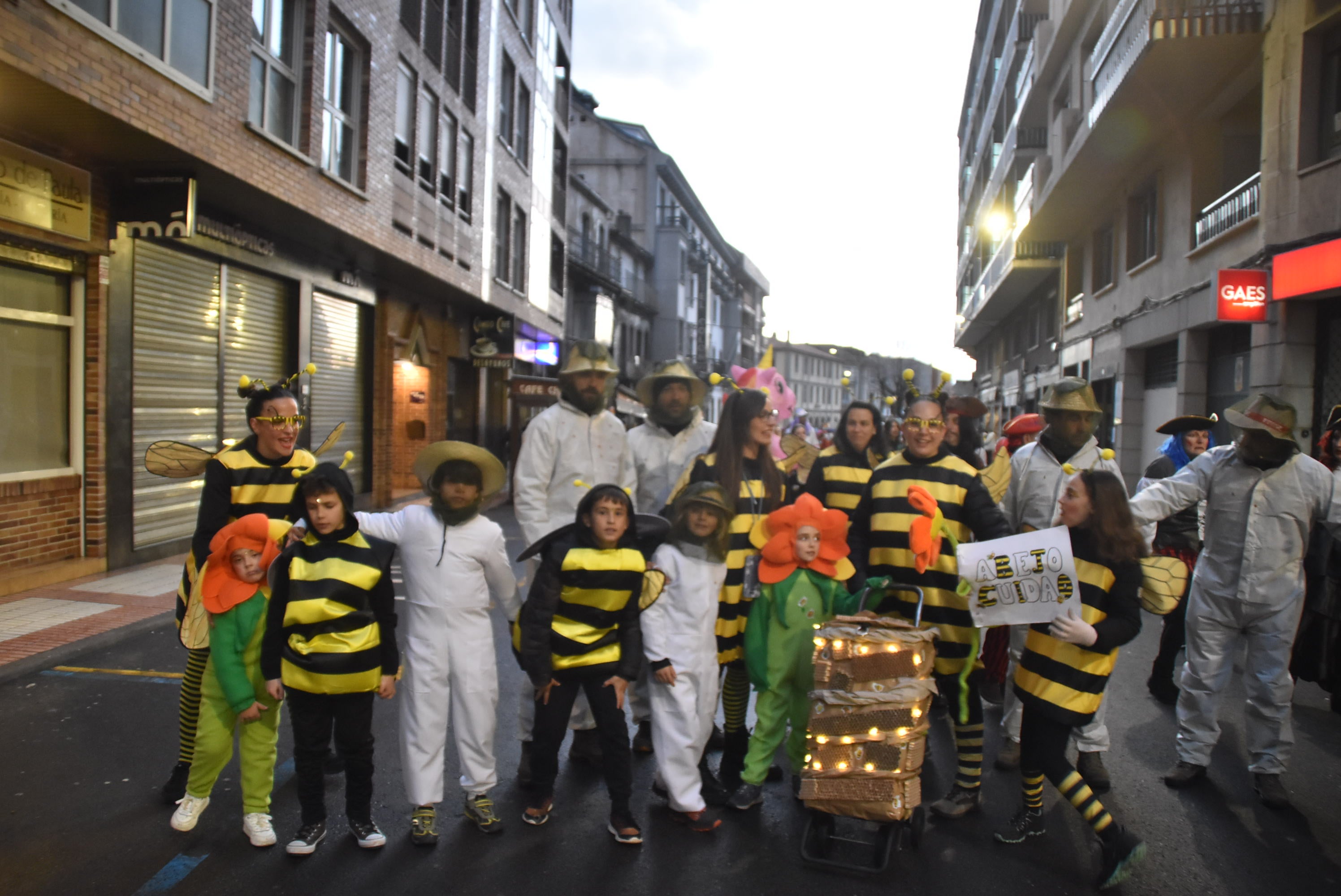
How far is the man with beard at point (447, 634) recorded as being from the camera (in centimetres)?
360

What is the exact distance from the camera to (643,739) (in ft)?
15.5

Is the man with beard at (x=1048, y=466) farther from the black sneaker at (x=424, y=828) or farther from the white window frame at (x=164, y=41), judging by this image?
the white window frame at (x=164, y=41)

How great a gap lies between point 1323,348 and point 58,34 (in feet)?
43.1

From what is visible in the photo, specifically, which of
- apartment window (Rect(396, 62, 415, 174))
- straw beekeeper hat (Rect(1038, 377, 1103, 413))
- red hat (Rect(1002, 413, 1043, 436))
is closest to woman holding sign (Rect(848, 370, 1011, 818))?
straw beekeeper hat (Rect(1038, 377, 1103, 413))

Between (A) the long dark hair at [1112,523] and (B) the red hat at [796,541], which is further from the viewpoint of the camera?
(B) the red hat at [796,541]

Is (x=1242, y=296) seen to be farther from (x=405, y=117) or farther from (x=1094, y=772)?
(x=405, y=117)

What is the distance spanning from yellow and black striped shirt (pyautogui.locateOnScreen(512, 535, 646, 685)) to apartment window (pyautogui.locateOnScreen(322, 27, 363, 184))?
10.5 meters

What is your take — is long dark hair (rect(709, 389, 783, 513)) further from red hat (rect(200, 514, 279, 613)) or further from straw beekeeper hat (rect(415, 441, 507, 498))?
red hat (rect(200, 514, 279, 613))

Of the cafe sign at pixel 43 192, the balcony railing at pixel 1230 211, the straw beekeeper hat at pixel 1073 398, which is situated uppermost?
the balcony railing at pixel 1230 211

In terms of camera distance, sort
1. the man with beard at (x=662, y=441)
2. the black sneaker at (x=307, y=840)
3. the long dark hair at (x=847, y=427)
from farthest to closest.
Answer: the long dark hair at (x=847, y=427), the man with beard at (x=662, y=441), the black sneaker at (x=307, y=840)

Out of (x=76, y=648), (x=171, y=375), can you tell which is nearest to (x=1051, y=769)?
(x=76, y=648)

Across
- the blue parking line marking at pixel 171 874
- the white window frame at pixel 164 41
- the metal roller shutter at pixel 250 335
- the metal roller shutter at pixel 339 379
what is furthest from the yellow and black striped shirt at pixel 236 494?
the metal roller shutter at pixel 339 379

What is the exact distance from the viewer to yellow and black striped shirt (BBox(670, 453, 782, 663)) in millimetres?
4262

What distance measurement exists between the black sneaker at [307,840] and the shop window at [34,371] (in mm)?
6817
